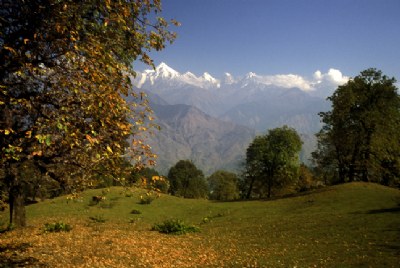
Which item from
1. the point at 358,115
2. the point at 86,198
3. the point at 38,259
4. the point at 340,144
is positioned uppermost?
the point at 358,115

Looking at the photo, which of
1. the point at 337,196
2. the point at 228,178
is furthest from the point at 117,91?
the point at 228,178

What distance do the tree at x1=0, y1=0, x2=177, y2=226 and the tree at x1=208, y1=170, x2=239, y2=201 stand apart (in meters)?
105

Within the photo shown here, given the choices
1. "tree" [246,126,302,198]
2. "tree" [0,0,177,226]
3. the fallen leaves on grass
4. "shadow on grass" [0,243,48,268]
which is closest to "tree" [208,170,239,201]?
"tree" [246,126,302,198]

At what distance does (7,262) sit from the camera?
1580cm

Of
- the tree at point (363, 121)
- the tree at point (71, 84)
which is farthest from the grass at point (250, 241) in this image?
the tree at point (363, 121)

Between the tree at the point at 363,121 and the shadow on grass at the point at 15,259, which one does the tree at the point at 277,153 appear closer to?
the tree at the point at 363,121

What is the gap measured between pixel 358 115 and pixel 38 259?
5060 centimetres

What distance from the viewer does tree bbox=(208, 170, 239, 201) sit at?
115 m

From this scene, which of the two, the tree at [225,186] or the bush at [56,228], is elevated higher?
the tree at [225,186]

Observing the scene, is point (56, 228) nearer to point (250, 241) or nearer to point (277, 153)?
point (250, 241)

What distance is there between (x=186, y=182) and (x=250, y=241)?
80.2 m

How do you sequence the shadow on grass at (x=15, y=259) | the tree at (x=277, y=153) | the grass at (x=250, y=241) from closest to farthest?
the shadow on grass at (x=15, y=259) → the grass at (x=250, y=241) → the tree at (x=277, y=153)

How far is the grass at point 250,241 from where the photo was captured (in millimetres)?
17797

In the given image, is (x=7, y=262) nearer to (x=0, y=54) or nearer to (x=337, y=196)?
(x=0, y=54)
